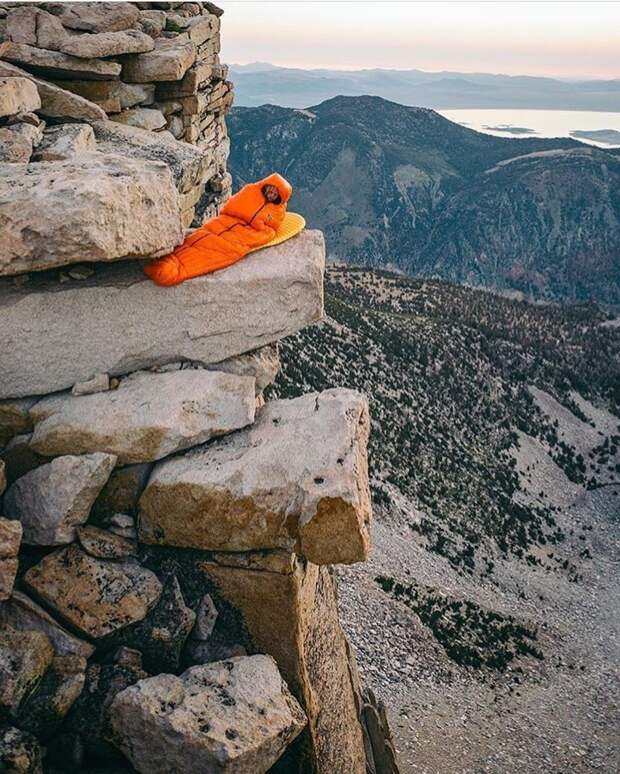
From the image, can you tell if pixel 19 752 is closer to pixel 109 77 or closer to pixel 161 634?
pixel 161 634

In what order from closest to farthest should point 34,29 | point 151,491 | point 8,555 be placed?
point 8,555 < point 151,491 < point 34,29

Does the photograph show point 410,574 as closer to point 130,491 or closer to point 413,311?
point 130,491

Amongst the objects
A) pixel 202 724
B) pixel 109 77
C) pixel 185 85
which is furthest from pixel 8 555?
pixel 185 85

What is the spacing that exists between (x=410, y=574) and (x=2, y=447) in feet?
76.9

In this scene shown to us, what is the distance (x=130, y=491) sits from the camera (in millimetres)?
9016

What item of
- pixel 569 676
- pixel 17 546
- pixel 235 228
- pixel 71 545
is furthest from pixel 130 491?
pixel 569 676

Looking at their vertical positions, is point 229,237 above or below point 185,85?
below

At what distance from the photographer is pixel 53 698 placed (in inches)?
291

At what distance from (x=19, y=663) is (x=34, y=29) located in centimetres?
1198

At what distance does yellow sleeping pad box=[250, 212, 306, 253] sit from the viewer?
33.9 feet

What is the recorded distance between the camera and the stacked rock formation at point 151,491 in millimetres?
7602

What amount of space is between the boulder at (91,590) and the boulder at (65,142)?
572cm

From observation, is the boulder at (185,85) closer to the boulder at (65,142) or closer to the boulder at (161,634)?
the boulder at (65,142)

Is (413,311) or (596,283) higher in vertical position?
(413,311)
